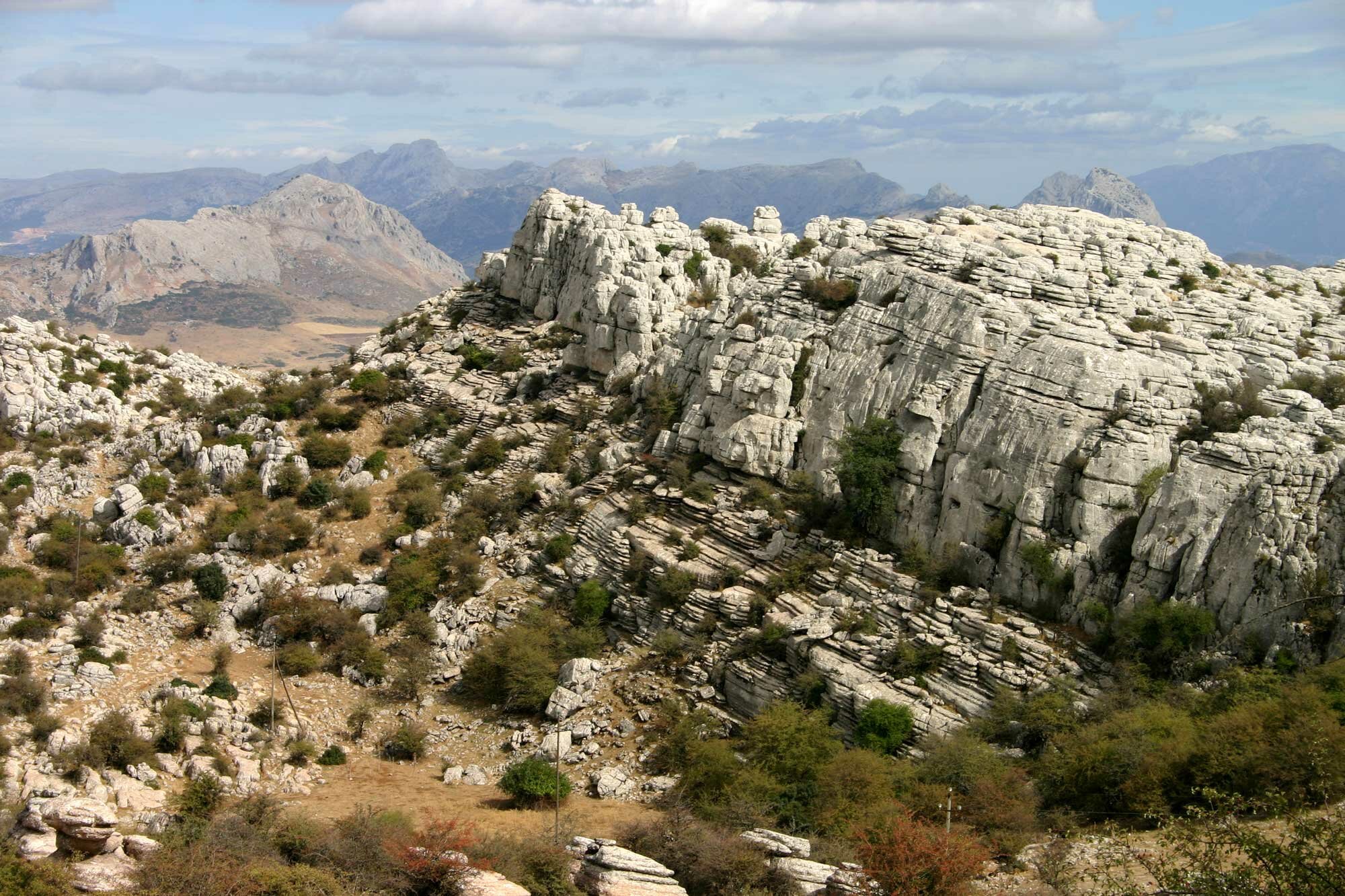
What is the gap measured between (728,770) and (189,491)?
96.4 feet

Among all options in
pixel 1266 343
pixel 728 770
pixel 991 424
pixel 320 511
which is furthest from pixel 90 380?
pixel 1266 343

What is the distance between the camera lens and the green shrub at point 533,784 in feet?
99.2

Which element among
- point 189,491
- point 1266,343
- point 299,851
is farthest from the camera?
point 189,491

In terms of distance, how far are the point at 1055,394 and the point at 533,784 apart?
1990 cm

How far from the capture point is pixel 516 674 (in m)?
34.8

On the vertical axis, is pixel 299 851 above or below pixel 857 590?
below

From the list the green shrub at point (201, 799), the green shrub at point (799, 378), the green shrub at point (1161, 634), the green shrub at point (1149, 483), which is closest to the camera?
the green shrub at point (201, 799)

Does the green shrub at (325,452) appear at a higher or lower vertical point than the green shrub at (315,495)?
higher

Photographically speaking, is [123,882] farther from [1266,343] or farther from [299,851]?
[1266,343]

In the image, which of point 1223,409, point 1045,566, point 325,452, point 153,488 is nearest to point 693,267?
point 325,452

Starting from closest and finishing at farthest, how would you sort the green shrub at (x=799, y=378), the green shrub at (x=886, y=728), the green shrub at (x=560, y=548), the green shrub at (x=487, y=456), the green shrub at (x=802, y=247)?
the green shrub at (x=886, y=728) < the green shrub at (x=799, y=378) < the green shrub at (x=560, y=548) < the green shrub at (x=487, y=456) < the green shrub at (x=802, y=247)

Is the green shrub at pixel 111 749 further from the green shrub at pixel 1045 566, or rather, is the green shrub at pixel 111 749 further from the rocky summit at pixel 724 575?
the green shrub at pixel 1045 566

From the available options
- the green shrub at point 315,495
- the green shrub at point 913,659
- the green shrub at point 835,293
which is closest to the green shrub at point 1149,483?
the green shrub at point 913,659

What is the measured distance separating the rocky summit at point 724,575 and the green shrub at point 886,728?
8 centimetres
